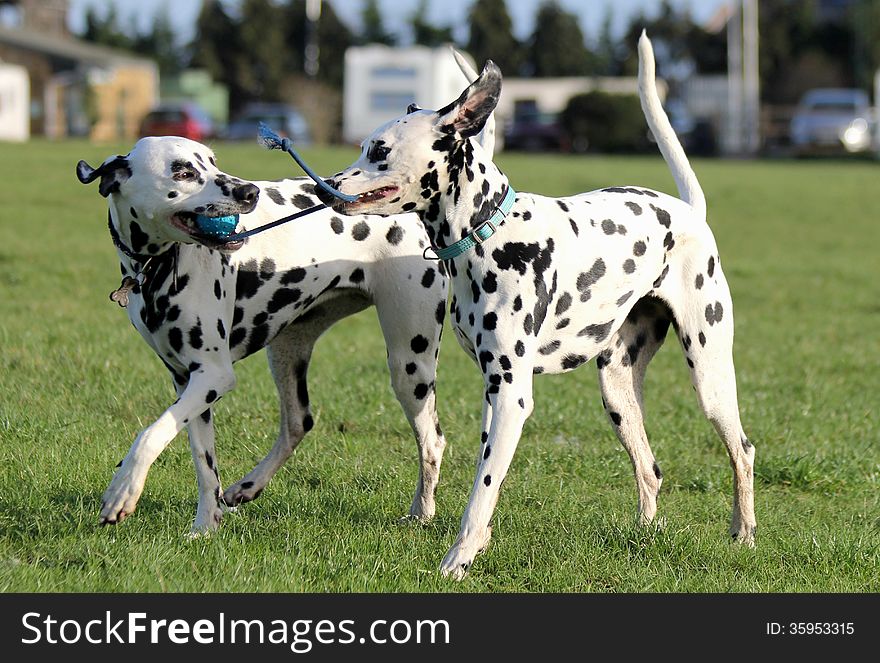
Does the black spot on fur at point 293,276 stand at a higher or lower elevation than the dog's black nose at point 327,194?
lower

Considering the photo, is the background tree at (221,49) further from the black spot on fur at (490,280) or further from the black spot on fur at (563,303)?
the black spot on fur at (490,280)

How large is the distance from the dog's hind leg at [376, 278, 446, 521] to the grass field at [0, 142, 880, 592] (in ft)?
0.60

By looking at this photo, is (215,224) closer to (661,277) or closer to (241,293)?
(241,293)

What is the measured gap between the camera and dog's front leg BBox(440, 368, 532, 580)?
5793 mm

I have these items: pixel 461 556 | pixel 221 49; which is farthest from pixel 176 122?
pixel 461 556

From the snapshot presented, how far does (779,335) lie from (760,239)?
29.5ft

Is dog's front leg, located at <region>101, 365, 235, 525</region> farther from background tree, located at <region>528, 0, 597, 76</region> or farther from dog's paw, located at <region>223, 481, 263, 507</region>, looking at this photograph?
background tree, located at <region>528, 0, 597, 76</region>

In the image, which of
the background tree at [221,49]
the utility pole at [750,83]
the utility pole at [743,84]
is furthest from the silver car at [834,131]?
the background tree at [221,49]

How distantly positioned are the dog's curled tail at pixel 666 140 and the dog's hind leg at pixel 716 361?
40 centimetres

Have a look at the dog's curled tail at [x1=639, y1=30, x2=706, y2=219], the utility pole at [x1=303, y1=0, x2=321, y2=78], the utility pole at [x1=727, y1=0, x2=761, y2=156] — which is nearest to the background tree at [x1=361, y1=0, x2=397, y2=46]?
the utility pole at [x1=303, y1=0, x2=321, y2=78]

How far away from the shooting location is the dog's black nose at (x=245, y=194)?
5.86m

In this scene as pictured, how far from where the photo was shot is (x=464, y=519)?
5.82 m

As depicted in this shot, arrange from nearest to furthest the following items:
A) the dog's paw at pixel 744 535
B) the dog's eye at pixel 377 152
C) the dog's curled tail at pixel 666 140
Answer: the dog's eye at pixel 377 152, the dog's paw at pixel 744 535, the dog's curled tail at pixel 666 140
